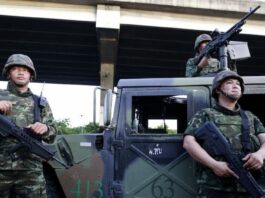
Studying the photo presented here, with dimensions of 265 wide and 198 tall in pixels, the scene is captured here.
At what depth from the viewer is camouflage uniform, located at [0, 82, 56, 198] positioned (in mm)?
3797

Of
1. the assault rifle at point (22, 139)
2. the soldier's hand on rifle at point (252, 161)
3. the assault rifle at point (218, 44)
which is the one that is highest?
the assault rifle at point (218, 44)

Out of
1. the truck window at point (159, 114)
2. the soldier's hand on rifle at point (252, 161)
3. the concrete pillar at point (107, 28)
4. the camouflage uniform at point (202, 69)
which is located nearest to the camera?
the soldier's hand on rifle at point (252, 161)

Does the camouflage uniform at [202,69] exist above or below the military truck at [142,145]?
above

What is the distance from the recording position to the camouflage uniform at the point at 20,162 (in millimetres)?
3797

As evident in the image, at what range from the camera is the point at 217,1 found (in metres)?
19.6

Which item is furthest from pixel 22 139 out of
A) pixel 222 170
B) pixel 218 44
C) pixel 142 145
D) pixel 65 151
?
pixel 218 44

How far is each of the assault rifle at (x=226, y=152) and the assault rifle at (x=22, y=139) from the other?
132 cm

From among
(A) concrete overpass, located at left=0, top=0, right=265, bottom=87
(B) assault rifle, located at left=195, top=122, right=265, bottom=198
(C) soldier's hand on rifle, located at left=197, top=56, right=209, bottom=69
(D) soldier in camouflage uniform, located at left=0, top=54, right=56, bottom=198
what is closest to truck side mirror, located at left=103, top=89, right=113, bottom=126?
(D) soldier in camouflage uniform, located at left=0, top=54, right=56, bottom=198

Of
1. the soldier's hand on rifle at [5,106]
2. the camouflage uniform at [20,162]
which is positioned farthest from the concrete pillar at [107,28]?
the soldier's hand on rifle at [5,106]

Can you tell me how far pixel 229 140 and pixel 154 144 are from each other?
0.97 meters

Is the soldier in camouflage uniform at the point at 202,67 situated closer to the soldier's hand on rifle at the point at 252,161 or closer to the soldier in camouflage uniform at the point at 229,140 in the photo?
the soldier in camouflage uniform at the point at 229,140

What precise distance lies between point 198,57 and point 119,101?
4.91 ft

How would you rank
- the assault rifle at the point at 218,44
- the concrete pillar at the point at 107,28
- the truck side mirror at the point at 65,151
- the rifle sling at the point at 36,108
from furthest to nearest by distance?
the concrete pillar at the point at 107,28
the assault rifle at the point at 218,44
the truck side mirror at the point at 65,151
the rifle sling at the point at 36,108

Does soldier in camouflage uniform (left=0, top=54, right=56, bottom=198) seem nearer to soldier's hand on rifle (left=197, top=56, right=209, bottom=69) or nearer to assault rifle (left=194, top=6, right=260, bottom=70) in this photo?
soldier's hand on rifle (left=197, top=56, right=209, bottom=69)
